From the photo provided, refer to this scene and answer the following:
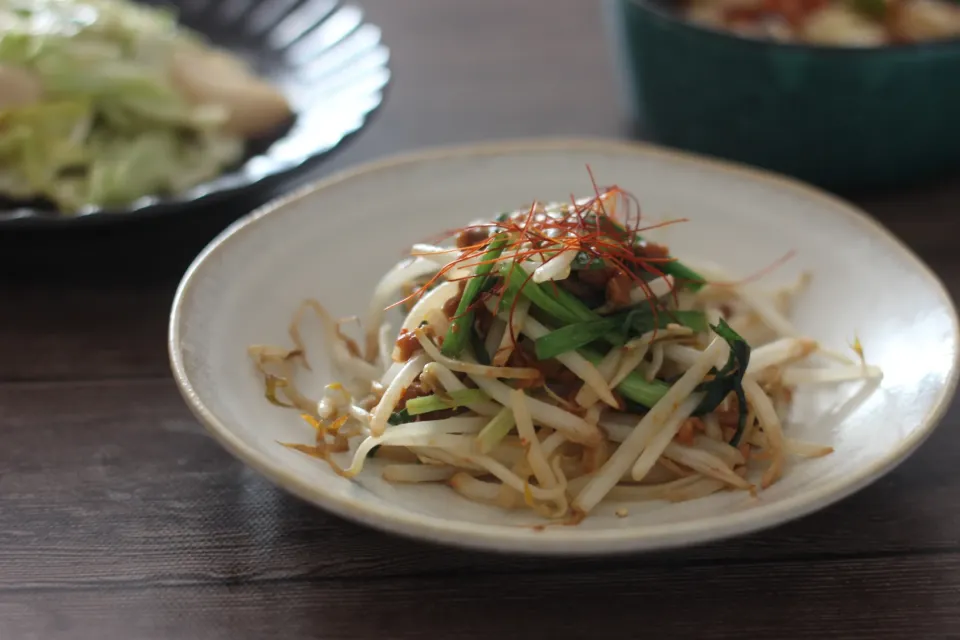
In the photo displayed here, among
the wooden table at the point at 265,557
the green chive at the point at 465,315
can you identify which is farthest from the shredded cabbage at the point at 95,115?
the green chive at the point at 465,315

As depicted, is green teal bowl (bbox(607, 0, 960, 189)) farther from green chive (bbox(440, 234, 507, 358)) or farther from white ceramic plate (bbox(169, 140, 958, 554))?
green chive (bbox(440, 234, 507, 358))

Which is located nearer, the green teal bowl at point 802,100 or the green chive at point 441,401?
the green chive at point 441,401

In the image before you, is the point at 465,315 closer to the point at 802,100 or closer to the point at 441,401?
the point at 441,401

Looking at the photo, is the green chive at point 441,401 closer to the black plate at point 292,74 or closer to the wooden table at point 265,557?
the wooden table at point 265,557

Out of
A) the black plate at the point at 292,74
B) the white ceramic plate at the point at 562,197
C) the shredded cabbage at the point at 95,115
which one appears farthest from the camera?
the shredded cabbage at the point at 95,115

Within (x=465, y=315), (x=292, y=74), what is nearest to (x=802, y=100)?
(x=465, y=315)

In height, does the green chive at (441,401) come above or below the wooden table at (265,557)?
above

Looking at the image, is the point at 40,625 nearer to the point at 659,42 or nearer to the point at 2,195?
the point at 2,195
